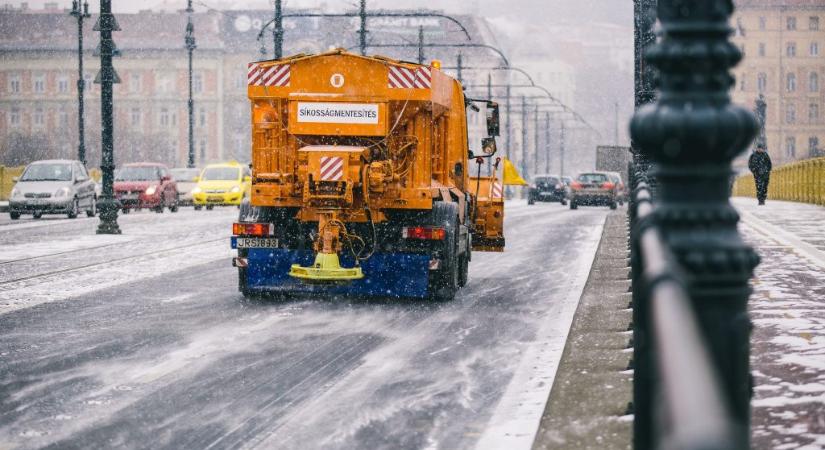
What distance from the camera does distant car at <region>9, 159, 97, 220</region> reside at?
37.7m

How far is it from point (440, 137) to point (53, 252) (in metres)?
9.12

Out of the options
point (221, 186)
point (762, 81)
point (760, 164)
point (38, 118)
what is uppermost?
point (762, 81)

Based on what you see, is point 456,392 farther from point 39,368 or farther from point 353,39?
point 353,39

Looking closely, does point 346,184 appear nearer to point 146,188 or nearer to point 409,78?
point 409,78

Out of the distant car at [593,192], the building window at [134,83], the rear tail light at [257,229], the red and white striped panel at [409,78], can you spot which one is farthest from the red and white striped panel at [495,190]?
the building window at [134,83]

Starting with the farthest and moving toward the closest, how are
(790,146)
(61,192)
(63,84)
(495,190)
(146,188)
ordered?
1. (790,146)
2. (63,84)
3. (146,188)
4. (61,192)
5. (495,190)

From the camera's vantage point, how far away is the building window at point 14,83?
120 metres

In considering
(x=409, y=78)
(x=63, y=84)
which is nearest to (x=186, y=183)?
(x=409, y=78)

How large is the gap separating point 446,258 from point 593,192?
38.6 meters

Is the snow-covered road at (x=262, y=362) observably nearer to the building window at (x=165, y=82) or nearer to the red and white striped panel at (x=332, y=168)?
the red and white striped panel at (x=332, y=168)

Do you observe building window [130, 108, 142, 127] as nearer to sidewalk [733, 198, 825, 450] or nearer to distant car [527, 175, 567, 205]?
distant car [527, 175, 567, 205]

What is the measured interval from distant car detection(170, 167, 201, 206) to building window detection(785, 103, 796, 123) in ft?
331

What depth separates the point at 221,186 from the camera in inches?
1893

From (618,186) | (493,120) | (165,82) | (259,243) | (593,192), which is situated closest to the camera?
(259,243)
